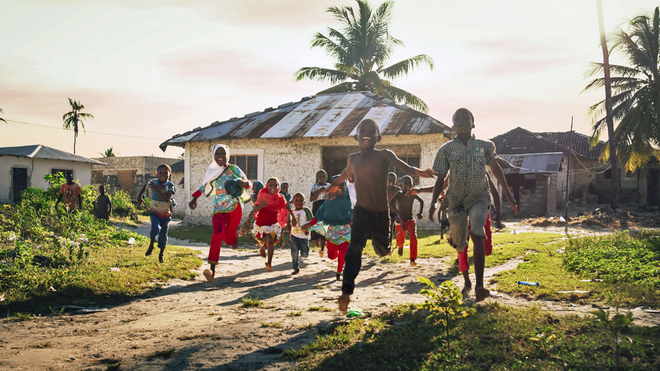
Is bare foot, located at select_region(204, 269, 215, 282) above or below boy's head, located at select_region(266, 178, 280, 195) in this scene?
below

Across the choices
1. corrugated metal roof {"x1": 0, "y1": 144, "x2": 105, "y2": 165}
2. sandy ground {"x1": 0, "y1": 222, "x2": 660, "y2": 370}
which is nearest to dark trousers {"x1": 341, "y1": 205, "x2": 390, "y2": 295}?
sandy ground {"x1": 0, "y1": 222, "x2": 660, "y2": 370}

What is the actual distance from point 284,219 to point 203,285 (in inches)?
82.8

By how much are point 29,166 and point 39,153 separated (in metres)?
1.00

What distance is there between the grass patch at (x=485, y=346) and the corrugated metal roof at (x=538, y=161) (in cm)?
2855

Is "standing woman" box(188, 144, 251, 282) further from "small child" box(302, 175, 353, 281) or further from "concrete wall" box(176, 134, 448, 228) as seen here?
"concrete wall" box(176, 134, 448, 228)

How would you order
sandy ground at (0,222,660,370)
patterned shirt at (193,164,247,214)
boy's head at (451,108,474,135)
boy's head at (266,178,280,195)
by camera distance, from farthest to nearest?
boy's head at (266,178,280,195) → patterned shirt at (193,164,247,214) → boy's head at (451,108,474,135) → sandy ground at (0,222,660,370)

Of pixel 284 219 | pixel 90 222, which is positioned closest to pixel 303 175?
pixel 90 222

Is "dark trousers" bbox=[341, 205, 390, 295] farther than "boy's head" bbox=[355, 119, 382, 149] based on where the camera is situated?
No

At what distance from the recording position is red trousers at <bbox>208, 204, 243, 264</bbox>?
7.73 m

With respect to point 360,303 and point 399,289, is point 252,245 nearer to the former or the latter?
point 399,289

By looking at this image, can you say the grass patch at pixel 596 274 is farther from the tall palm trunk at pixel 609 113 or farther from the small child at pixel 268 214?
the tall palm trunk at pixel 609 113

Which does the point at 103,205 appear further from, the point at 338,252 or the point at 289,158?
the point at 338,252

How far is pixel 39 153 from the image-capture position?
31.7 m


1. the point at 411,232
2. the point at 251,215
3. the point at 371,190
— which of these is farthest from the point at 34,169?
the point at 371,190
